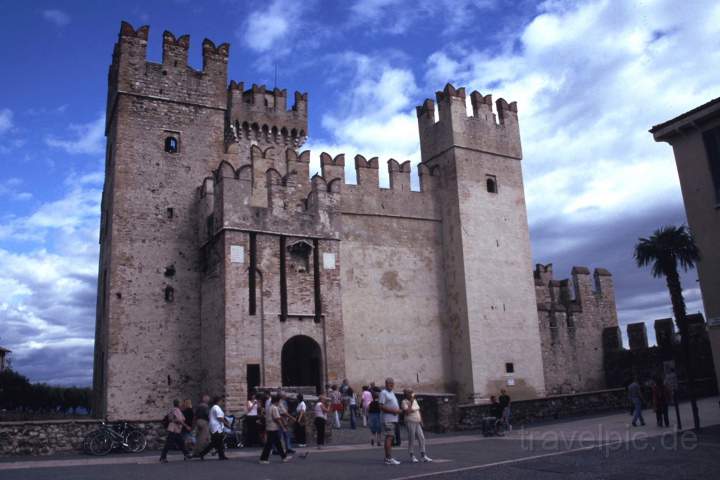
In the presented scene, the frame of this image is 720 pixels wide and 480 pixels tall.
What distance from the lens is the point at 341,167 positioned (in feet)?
83.7

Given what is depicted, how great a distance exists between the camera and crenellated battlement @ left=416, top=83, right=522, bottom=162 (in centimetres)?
2709

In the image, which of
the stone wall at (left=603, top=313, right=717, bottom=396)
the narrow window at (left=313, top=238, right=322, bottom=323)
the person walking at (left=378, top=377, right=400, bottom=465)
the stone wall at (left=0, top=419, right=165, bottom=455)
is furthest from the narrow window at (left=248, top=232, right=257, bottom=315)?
the stone wall at (left=603, top=313, right=717, bottom=396)

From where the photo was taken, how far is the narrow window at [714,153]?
17.0m

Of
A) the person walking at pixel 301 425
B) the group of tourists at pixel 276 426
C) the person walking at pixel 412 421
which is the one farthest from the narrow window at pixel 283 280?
the person walking at pixel 412 421

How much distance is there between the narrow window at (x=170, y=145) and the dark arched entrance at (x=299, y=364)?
28.5ft

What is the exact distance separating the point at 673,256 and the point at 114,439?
1623 cm

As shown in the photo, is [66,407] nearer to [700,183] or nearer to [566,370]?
[566,370]

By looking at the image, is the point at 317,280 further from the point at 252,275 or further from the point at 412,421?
the point at 412,421

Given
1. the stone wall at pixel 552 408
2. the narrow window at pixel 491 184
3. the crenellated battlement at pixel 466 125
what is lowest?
the stone wall at pixel 552 408

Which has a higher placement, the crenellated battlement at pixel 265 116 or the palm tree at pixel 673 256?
the crenellated battlement at pixel 265 116

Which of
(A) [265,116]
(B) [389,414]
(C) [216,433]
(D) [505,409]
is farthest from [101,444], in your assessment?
(A) [265,116]

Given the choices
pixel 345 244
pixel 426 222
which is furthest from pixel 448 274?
pixel 345 244

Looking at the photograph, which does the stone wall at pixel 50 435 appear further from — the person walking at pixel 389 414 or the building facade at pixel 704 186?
the building facade at pixel 704 186

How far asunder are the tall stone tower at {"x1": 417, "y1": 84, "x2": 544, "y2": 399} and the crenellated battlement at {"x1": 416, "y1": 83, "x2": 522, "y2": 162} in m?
0.04
